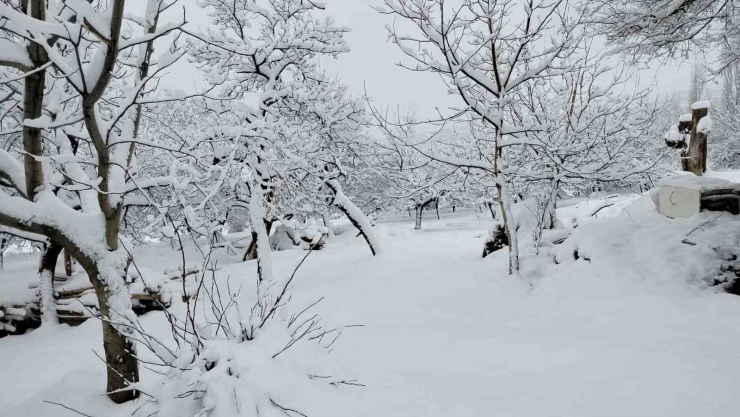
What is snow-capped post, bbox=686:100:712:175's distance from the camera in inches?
241

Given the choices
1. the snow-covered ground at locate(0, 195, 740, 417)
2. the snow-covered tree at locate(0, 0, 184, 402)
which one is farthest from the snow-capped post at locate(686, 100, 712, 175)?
the snow-covered tree at locate(0, 0, 184, 402)

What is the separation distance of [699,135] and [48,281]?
1317cm

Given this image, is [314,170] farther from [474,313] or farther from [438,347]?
[438,347]

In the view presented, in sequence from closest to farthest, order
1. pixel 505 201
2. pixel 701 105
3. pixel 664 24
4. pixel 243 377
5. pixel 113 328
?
1. pixel 243 377
2. pixel 113 328
3. pixel 664 24
4. pixel 505 201
5. pixel 701 105

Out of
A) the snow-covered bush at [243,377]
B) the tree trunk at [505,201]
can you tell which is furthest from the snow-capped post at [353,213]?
the snow-covered bush at [243,377]

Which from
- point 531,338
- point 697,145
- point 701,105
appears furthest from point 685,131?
point 531,338

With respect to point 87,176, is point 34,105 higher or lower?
higher

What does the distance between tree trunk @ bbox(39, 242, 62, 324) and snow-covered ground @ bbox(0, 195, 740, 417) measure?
0.40 metres

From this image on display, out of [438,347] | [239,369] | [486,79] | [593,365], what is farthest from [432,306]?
[239,369]

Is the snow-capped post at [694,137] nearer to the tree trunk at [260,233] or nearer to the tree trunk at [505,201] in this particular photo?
the tree trunk at [505,201]

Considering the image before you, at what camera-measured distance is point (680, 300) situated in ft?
13.8

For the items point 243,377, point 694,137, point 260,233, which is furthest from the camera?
point 260,233

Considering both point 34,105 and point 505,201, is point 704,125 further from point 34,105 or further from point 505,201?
point 34,105

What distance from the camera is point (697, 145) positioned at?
253 inches
